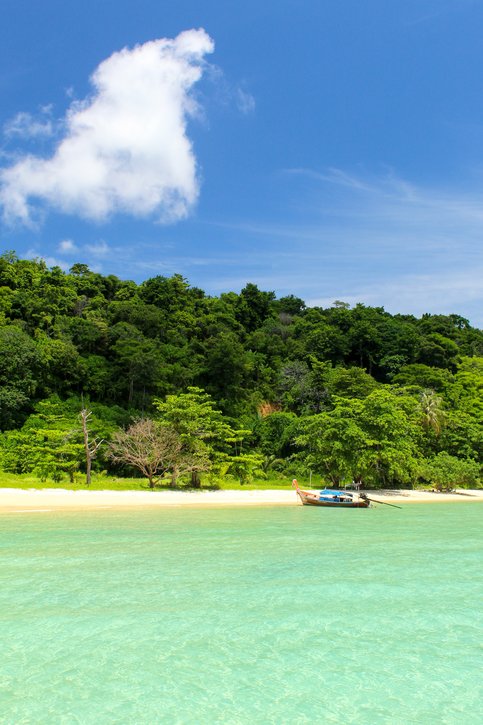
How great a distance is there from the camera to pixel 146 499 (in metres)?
24.3

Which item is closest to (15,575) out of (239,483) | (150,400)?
(239,483)

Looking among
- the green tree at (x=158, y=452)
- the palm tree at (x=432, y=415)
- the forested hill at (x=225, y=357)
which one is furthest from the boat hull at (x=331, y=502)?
the palm tree at (x=432, y=415)

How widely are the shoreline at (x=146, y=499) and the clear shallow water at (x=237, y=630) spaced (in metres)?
6.98

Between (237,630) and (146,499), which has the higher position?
(237,630)

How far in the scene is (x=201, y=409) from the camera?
91.7 ft

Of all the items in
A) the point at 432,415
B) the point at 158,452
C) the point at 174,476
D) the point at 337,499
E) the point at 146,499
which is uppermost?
the point at 432,415

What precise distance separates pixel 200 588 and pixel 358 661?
4.01 meters

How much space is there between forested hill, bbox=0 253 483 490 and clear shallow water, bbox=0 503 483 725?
17.1 metres

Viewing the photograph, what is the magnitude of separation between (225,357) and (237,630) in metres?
32.7

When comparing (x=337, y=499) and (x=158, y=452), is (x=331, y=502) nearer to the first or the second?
(x=337, y=499)

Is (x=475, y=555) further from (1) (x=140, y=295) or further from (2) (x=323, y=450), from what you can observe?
(1) (x=140, y=295)

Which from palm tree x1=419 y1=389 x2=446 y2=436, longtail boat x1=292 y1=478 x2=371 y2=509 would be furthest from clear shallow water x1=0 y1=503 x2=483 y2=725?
palm tree x1=419 y1=389 x2=446 y2=436

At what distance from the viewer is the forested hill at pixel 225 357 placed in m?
36.7

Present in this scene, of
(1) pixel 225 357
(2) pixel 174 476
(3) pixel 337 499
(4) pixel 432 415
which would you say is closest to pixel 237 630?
(3) pixel 337 499
